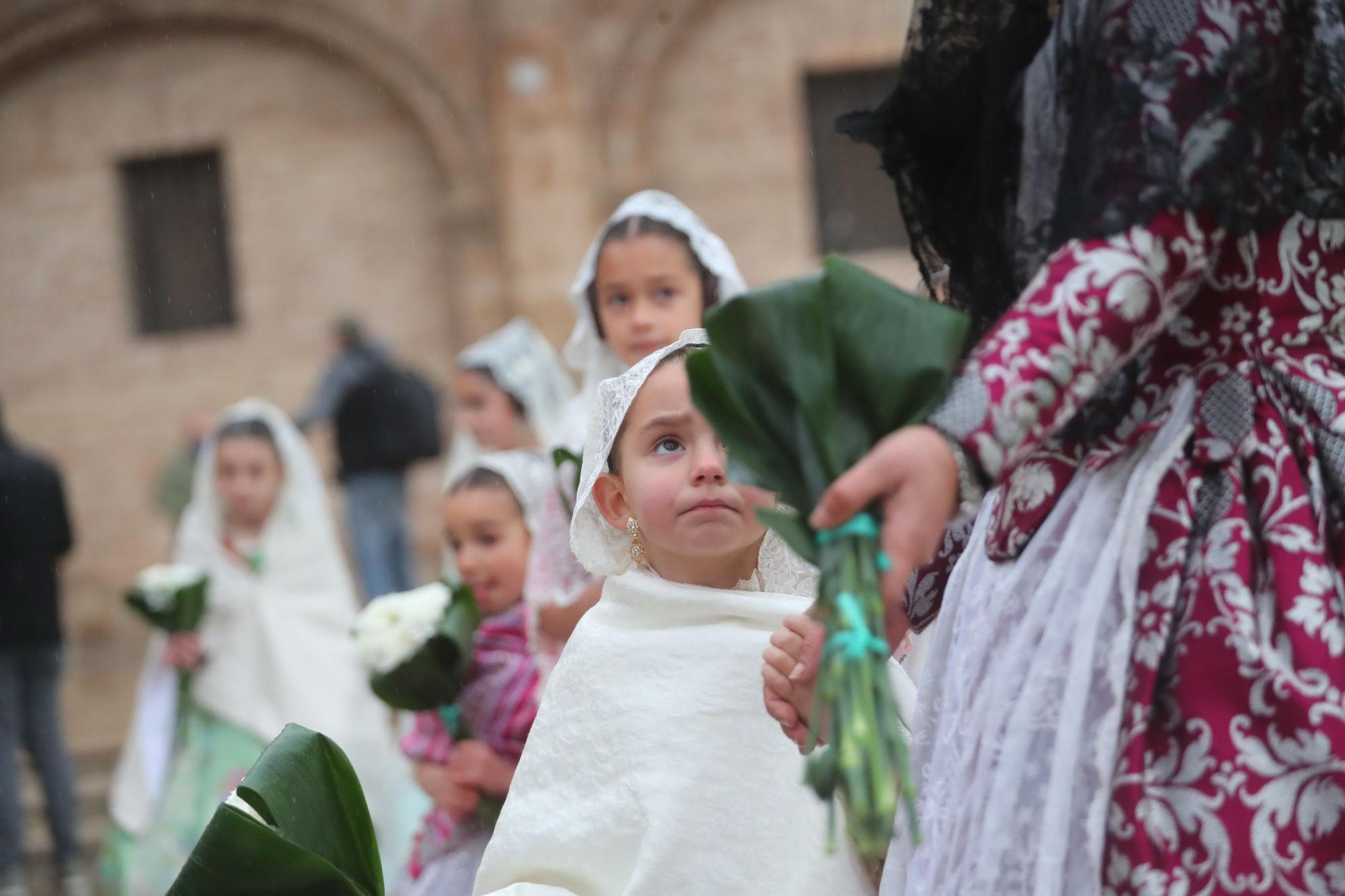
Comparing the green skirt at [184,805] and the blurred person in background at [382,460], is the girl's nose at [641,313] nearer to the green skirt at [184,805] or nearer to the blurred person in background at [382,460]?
the green skirt at [184,805]

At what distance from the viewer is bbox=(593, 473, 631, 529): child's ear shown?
3.01m

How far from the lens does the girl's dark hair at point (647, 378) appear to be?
2975 mm

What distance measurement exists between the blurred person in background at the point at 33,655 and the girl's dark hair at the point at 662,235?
16.8ft

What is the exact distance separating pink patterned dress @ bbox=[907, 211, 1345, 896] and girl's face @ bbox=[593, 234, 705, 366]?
208cm

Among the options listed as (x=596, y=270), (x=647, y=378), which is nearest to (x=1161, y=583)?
(x=647, y=378)

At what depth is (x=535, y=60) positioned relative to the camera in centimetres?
1395

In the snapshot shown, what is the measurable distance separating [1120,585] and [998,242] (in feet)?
1.60

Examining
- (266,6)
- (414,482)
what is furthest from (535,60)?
(414,482)

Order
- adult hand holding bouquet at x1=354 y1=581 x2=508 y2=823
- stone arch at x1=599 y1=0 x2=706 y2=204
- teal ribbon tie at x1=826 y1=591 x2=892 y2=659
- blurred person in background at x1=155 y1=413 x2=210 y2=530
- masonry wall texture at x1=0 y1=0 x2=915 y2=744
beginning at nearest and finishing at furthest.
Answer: teal ribbon tie at x1=826 y1=591 x2=892 y2=659 < adult hand holding bouquet at x1=354 y1=581 x2=508 y2=823 < blurred person in background at x1=155 y1=413 x2=210 y2=530 < masonry wall texture at x1=0 y1=0 x2=915 y2=744 < stone arch at x1=599 y1=0 x2=706 y2=204

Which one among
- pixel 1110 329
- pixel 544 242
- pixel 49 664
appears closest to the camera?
pixel 1110 329

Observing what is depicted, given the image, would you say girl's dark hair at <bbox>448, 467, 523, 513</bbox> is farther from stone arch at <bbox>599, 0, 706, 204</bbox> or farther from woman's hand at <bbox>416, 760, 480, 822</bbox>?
stone arch at <bbox>599, 0, 706, 204</bbox>

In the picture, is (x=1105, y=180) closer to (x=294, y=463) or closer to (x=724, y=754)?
(x=724, y=754)

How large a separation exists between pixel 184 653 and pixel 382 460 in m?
3.95

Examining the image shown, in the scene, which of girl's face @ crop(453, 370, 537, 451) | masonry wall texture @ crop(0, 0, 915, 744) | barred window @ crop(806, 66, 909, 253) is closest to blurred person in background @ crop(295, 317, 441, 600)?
masonry wall texture @ crop(0, 0, 915, 744)
